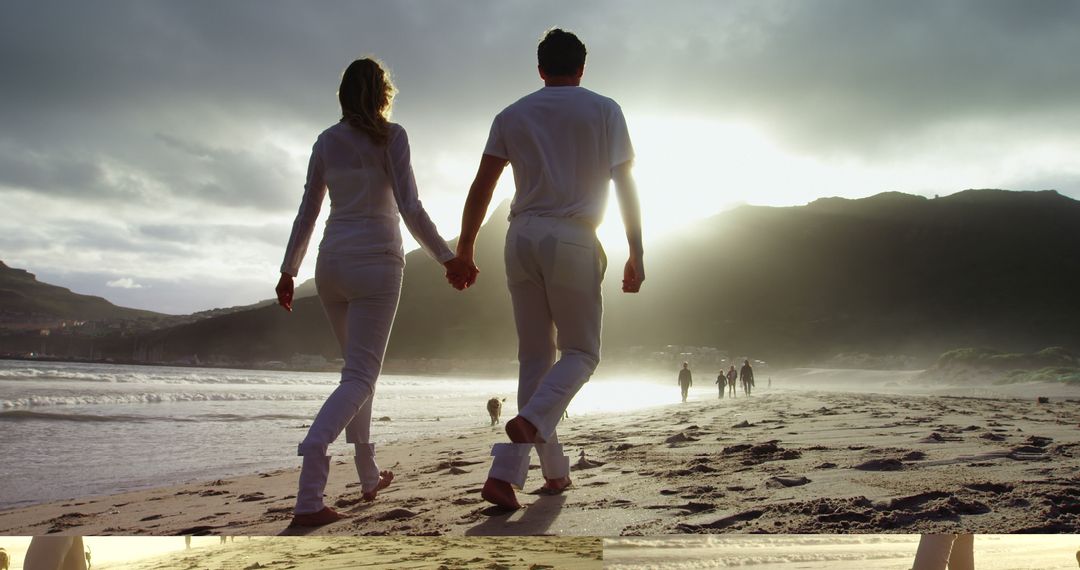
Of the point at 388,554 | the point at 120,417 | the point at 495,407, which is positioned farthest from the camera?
the point at 120,417

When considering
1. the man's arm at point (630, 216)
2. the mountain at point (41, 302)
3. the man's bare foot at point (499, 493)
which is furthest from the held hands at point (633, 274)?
the mountain at point (41, 302)

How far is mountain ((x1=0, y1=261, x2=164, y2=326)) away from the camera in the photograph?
269 cm

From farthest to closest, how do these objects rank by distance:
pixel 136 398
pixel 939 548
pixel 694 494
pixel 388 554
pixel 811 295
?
pixel 136 398
pixel 811 295
pixel 388 554
pixel 939 548
pixel 694 494

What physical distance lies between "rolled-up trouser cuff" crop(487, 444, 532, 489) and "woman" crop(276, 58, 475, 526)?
43 centimetres

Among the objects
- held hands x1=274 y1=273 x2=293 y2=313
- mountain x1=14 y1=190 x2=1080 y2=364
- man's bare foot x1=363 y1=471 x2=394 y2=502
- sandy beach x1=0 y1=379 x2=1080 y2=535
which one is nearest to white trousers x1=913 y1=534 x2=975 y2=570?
sandy beach x1=0 y1=379 x2=1080 y2=535

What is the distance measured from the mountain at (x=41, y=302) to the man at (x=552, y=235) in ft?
5.16

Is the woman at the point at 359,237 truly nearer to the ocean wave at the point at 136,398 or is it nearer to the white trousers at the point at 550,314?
the white trousers at the point at 550,314

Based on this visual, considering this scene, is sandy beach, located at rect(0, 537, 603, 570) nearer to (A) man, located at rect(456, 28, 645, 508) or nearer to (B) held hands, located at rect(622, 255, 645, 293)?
(A) man, located at rect(456, 28, 645, 508)

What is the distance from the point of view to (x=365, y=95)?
2.12 metres

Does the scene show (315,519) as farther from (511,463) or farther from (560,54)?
(560,54)

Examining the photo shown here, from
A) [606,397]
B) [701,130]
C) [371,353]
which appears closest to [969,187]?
[701,130]

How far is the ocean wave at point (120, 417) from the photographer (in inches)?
217

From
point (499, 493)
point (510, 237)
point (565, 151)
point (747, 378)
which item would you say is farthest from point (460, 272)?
point (747, 378)

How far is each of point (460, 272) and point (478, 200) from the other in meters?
0.23
